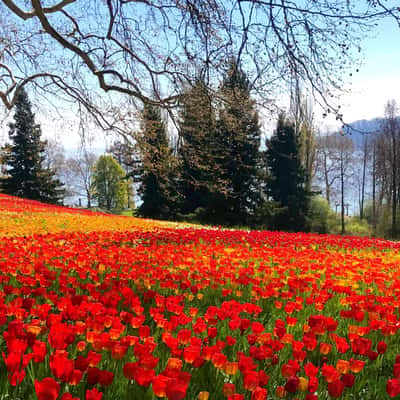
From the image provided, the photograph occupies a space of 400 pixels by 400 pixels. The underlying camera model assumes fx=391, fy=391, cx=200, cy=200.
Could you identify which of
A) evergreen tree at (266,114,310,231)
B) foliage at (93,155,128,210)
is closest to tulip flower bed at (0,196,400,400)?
evergreen tree at (266,114,310,231)

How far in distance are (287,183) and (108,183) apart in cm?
2100

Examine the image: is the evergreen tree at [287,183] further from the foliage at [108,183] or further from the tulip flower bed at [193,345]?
the foliage at [108,183]

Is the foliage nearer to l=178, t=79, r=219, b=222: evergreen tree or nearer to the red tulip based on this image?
l=178, t=79, r=219, b=222: evergreen tree

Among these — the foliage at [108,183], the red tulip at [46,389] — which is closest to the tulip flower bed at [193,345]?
the red tulip at [46,389]

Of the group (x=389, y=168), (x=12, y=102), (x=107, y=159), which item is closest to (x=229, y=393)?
(x=12, y=102)

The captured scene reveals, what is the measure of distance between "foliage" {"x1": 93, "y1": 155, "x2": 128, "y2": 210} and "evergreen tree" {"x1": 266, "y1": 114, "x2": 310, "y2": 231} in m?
18.4

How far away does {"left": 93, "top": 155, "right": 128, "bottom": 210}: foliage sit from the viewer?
124 ft

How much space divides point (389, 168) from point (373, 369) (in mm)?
29089

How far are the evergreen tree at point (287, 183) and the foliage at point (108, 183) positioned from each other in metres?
18.4

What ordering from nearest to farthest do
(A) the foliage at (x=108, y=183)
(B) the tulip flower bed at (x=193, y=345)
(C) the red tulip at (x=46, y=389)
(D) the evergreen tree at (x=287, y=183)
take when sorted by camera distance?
(C) the red tulip at (x=46, y=389), (B) the tulip flower bed at (x=193, y=345), (D) the evergreen tree at (x=287, y=183), (A) the foliage at (x=108, y=183)

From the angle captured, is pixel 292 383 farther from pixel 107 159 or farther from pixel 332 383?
pixel 107 159

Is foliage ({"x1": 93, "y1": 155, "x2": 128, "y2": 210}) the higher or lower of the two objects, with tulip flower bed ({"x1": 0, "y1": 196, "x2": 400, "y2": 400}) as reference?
higher

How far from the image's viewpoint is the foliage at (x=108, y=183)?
124 ft

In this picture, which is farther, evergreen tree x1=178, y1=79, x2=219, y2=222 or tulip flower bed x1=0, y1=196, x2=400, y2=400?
evergreen tree x1=178, y1=79, x2=219, y2=222
